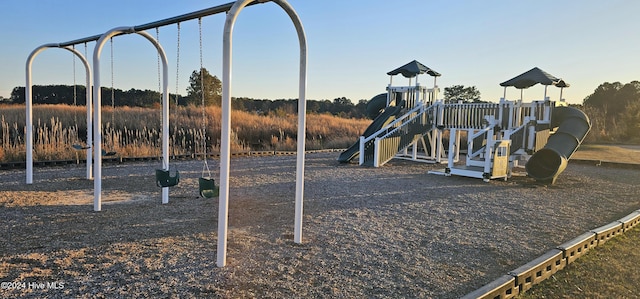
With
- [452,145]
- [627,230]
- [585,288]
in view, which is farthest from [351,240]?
[452,145]

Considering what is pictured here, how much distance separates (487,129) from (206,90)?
19.2m

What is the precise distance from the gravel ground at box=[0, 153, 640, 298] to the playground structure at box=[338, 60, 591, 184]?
1.15m

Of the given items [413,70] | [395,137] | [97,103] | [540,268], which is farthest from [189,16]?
[413,70]

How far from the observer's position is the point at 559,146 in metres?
10.4

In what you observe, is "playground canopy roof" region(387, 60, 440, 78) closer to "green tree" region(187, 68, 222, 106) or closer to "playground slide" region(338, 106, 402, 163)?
"playground slide" region(338, 106, 402, 163)

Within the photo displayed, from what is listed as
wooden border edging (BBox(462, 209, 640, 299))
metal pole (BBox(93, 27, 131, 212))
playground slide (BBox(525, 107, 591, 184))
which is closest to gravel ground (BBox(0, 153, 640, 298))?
wooden border edging (BBox(462, 209, 640, 299))

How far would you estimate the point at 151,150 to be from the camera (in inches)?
493

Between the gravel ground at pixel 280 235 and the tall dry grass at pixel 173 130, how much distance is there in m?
3.83

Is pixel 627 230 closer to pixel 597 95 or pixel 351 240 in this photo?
pixel 351 240

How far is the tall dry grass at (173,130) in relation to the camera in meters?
12.8

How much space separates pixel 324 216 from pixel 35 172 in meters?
7.13

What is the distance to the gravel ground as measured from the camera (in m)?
3.37

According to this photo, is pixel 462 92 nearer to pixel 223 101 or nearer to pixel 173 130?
pixel 173 130

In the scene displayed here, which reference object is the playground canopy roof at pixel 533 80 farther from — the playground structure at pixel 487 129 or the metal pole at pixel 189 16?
the metal pole at pixel 189 16
